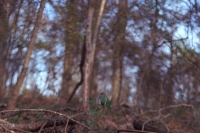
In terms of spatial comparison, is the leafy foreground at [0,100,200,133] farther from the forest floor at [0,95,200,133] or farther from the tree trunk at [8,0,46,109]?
the tree trunk at [8,0,46,109]

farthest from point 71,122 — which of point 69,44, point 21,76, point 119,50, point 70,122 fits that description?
point 119,50

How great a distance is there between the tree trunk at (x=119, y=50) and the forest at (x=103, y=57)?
45 millimetres

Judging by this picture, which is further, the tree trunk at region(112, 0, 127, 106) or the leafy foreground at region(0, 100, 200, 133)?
the tree trunk at region(112, 0, 127, 106)

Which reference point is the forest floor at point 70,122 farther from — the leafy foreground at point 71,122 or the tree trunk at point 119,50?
the tree trunk at point 119,50

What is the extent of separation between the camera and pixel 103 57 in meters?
18.8

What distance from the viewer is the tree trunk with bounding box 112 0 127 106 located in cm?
1580

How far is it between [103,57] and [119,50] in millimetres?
1143

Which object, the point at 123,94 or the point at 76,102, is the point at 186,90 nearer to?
the point at 76,102

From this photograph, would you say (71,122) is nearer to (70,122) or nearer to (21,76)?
(70,122)

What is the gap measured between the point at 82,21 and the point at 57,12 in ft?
5.01

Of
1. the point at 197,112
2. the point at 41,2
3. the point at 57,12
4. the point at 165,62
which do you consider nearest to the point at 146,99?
the point at 165,62

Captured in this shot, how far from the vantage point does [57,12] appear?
1452 cm

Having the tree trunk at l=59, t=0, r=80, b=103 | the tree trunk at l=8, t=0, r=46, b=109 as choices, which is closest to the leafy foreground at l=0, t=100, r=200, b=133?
the tree trunk at l=8, t=0, r=46, b=109

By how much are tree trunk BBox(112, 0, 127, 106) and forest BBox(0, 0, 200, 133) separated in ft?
0.15
